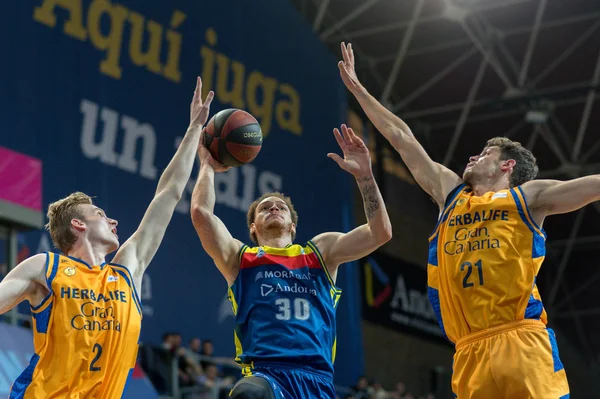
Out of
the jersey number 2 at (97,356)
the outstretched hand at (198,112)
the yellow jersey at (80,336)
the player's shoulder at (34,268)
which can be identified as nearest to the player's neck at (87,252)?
the yellow jersey at (80,336)

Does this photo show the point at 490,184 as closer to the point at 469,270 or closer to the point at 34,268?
the point at 469,270

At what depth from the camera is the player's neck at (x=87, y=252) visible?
217 inches

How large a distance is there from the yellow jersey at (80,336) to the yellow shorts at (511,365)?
6.33 ft

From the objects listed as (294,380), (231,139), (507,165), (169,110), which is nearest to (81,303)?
(294,380)

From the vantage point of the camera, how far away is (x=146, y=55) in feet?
51.2

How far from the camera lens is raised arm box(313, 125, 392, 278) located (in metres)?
6.27

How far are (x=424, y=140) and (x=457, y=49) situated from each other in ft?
12.0

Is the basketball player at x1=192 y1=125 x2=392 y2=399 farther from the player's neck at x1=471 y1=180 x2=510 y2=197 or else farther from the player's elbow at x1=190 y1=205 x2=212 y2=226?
the player's neck at x1=471 y1=180 x2=510 y2=197

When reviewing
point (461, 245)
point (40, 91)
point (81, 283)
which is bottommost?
point (81, 283)

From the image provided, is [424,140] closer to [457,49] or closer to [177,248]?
[457,49]

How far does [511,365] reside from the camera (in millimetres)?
5348

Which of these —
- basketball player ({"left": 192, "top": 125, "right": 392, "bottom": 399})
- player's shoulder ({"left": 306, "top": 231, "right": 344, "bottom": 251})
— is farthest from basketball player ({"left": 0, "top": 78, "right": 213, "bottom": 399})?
player's shoulder ({"left": 306, "top": 231, "right": 344, "bottom": 251})

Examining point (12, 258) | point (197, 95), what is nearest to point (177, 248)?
point (12, 258)

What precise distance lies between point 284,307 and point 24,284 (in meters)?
1.74
